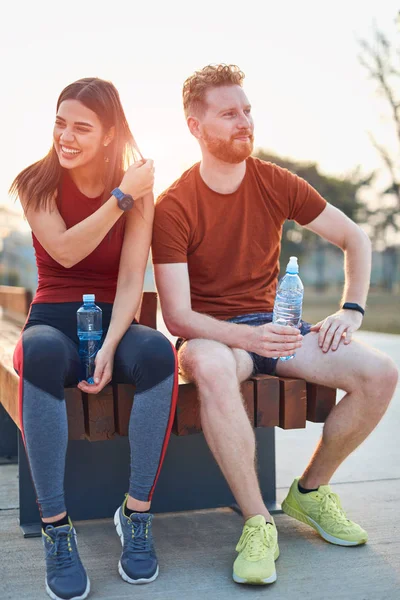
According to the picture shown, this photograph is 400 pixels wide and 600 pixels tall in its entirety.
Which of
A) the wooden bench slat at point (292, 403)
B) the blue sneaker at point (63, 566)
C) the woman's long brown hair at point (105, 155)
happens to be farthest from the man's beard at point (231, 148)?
the blue sneaker at point (63, 566)

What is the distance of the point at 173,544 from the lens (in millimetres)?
3225

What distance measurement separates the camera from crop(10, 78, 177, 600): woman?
278 centimetres

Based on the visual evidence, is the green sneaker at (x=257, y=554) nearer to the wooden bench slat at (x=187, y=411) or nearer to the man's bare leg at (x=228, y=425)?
the man's bare leg at (x=228, y=425)

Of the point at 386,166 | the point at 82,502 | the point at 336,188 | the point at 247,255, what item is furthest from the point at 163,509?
the point at 336,188

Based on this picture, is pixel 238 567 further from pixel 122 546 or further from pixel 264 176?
pixel 264 176

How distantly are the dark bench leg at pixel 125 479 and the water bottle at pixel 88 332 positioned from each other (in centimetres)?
54

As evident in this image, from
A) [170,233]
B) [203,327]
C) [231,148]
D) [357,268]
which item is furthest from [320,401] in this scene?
[231,148]

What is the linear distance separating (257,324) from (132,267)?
62 cm

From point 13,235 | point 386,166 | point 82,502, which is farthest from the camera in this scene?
point 386,166

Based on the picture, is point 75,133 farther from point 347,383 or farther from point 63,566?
point 63,566

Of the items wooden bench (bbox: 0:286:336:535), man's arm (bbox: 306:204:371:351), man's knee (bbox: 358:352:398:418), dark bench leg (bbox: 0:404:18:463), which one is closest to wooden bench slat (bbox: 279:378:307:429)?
wooden bench (bbox: 0:286:336:535)

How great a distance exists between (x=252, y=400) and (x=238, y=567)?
0.62 meters

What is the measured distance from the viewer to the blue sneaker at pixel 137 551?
2.86 m

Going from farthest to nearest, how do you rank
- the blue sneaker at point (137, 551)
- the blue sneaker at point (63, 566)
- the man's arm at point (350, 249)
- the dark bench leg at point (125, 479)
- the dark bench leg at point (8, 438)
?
the dark bench leg at point (8, 438) < the man's arm at point (350, 249) < the dark bench leg at point (125, 479) < the blue sneaker at point (137, 551) < the blue sneaker at point (63, 566)
